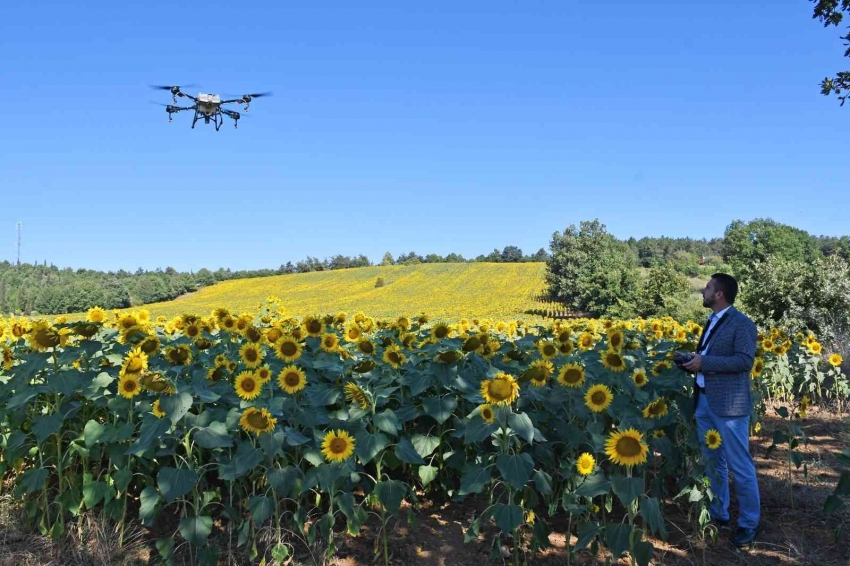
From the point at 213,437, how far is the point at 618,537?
2225 mm

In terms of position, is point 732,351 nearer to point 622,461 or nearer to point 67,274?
point 622,461

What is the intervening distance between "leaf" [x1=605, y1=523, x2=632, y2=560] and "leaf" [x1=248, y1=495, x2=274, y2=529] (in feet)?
6.02

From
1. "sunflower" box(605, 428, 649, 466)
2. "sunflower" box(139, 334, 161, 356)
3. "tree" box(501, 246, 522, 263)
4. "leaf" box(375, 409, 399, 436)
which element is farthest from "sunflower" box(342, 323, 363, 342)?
"tree" box(501, 246, 522, 263)

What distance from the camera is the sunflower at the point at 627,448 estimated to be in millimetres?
2941

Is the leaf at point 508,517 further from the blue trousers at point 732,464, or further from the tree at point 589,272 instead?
the tree at point 589,272

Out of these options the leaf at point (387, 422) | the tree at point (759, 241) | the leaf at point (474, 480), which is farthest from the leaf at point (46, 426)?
the tree at point (759, 241)

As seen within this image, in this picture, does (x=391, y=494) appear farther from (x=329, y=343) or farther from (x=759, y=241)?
(x=759, y=241)

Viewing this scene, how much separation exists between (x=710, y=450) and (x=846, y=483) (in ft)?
3.29

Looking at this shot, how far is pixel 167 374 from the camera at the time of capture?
12.2 ft

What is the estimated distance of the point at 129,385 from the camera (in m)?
3.24

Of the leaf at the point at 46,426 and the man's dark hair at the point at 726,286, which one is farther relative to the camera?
the man's dark hair at the point at 726,286

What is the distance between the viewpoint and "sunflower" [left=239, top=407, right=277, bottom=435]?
309 cm

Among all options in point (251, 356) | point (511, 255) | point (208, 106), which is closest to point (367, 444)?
point (251, 356)

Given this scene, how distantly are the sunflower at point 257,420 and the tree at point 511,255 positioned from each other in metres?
94.4
